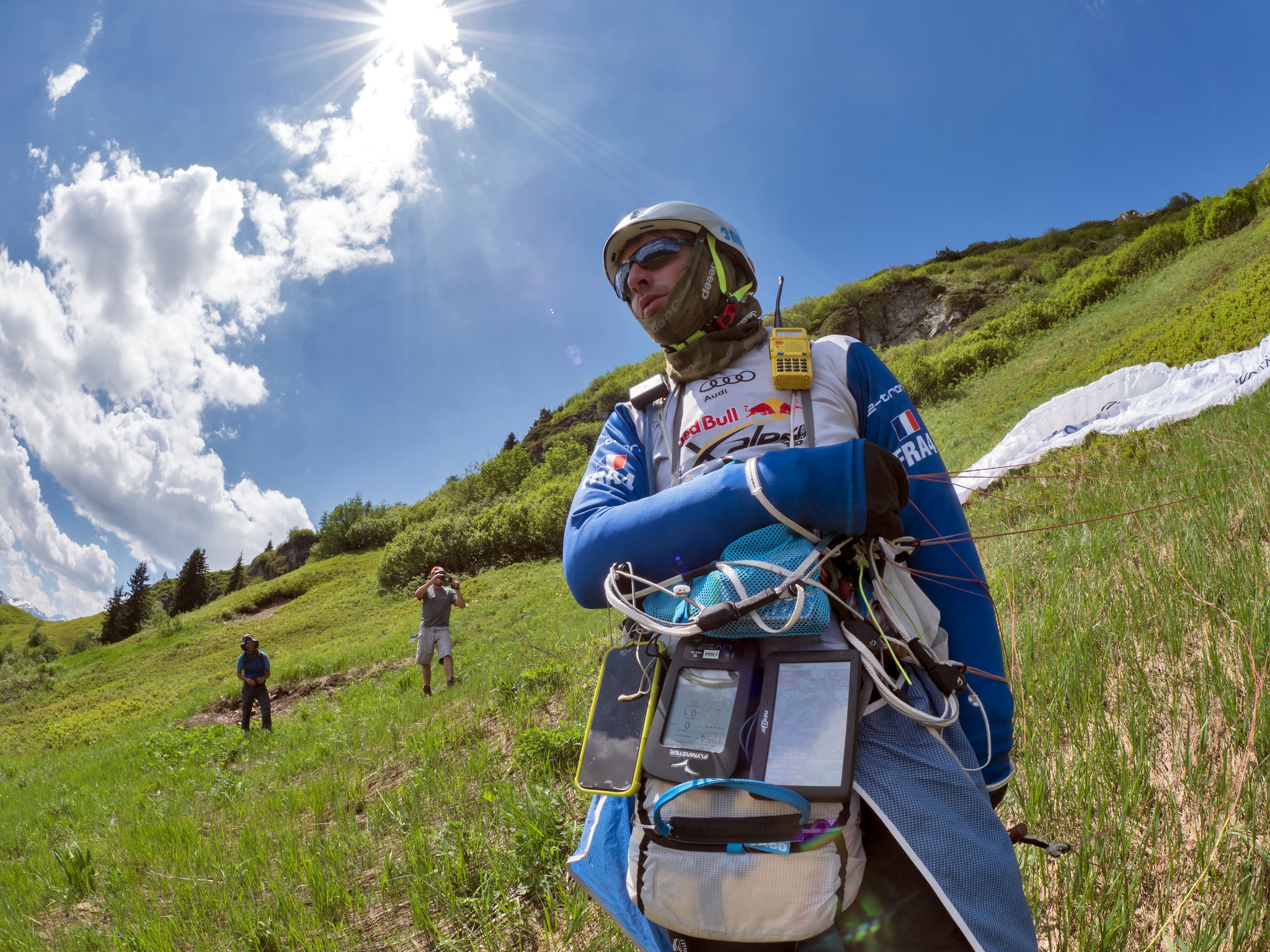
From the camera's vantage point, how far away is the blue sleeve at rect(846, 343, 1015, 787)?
1337 millimetres

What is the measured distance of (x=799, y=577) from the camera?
108 cm

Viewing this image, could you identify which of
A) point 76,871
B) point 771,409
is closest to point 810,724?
point 771,409

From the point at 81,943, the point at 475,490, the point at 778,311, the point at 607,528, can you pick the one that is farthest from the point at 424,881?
the point at 475,490

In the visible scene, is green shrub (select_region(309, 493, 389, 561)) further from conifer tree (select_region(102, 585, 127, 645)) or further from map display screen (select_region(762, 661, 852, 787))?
map display screen (select_region(762, 661, 852, 787))

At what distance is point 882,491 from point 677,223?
121 cm

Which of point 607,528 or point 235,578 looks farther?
point 235,578

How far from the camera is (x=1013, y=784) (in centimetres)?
221

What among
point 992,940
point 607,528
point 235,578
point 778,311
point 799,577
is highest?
point 235,578

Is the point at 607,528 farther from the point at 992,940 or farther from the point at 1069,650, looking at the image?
the point at 1069,650

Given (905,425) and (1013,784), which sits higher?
(905,425)

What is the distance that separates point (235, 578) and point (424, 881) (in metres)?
106

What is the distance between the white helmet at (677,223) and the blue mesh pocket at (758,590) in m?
1.16

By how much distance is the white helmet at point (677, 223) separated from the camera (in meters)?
1.90

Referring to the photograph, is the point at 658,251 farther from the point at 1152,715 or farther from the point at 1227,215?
the point at 1227,215
